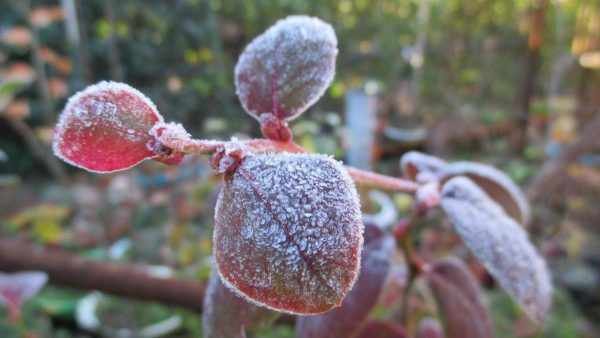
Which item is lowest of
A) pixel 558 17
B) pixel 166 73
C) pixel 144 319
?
pixel 144 319

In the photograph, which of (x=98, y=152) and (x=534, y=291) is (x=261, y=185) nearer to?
(x=98, y=152)

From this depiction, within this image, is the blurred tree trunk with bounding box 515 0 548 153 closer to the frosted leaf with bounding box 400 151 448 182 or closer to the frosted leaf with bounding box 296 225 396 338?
the frosted leaf with bounding box 400 151 448 182

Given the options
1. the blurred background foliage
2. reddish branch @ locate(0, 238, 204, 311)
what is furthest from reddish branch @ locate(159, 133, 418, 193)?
the blurred background foliage

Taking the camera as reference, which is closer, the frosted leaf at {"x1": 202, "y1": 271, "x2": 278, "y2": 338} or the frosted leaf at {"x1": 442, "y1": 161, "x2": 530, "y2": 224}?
the frosted leaf at {"x1": 202, "y1": 271, "x2": 278, "y2": 338}

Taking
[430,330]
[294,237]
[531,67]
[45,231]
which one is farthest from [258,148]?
[531,67]

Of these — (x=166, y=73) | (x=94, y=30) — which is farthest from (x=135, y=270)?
(x=94, y=30)

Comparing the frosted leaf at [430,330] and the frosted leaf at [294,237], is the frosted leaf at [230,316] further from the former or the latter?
the frosted leaf at [430,330]

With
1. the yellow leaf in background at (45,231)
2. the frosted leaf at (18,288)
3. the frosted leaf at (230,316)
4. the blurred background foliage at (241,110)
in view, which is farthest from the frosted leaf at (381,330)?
the yellow leaf in background at (45,231)
